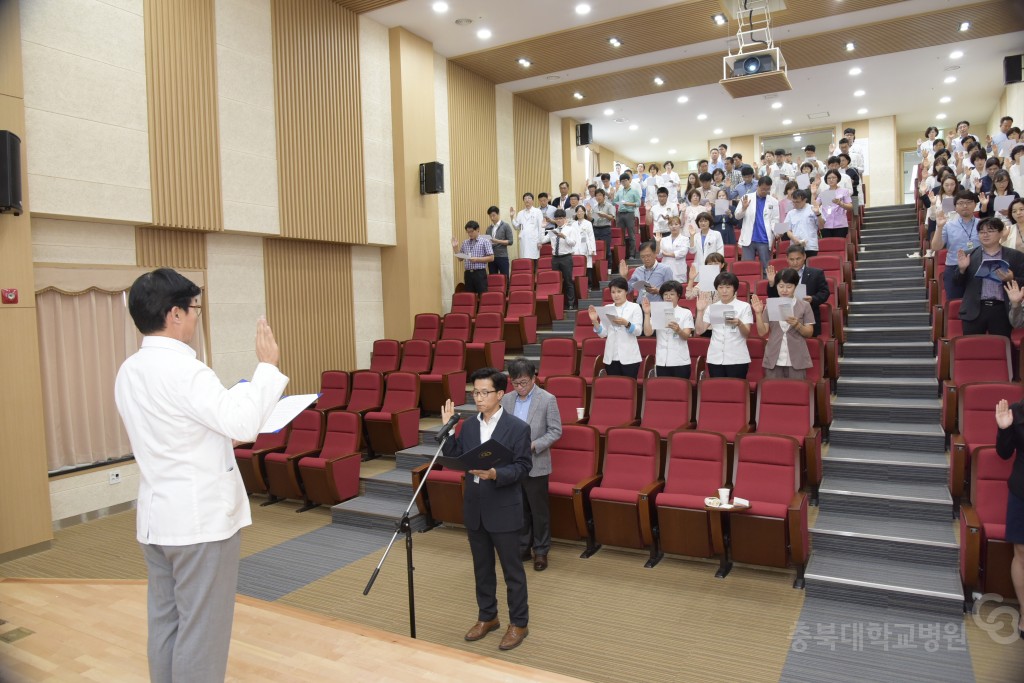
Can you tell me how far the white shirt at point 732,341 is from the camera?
17.0 ft

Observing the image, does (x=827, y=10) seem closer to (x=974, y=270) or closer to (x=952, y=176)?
(x=952, y=176)

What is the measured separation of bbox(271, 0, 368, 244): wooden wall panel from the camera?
7.12m

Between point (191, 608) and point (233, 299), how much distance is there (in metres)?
5.56

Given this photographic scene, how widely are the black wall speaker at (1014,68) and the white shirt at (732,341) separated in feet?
28.7

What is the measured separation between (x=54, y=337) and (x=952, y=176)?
8788 mm

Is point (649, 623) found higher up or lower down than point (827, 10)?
lower down

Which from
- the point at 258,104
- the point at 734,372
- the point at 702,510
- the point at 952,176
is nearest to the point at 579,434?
the point at 702,510

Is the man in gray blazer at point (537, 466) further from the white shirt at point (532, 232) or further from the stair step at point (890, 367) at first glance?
the white shirt at point (532, 232)

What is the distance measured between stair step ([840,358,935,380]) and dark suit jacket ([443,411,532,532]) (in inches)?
157

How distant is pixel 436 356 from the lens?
722 cm

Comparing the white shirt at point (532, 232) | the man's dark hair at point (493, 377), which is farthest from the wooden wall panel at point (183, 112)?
the white shirt at point (532, 232)

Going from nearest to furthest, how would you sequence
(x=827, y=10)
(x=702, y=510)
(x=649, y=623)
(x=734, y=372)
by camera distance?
(x=649, y=623) < (x=702, y=510) < (x=734, y=372) < (x=827, y=10)

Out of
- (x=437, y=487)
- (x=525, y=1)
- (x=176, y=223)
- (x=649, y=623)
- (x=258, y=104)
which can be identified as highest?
(x=525, y=1)

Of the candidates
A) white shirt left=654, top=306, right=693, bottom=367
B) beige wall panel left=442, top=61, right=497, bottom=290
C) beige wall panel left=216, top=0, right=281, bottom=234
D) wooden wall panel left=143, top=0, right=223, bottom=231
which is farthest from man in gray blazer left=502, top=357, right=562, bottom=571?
beige wall panel left=442, top=61, right=497, bottom=290
